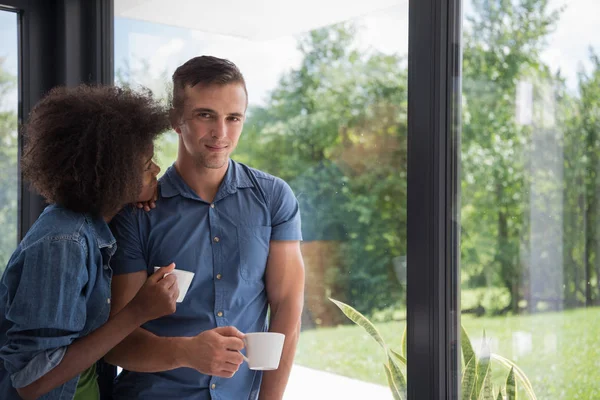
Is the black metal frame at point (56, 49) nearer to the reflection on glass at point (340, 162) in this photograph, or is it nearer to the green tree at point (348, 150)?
the reflection on glass at point (340, 162)

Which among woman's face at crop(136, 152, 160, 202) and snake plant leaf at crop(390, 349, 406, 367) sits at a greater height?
woman's face at crop(136, 152, 160, 202)

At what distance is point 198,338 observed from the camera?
1694 mm

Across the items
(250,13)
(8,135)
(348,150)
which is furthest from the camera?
(8,135)

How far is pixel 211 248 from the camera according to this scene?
1884 mm

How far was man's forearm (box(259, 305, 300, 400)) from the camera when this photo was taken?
194 centimetres

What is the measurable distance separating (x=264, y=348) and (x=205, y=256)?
407 millimetres

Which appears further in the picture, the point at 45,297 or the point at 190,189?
the point at 190,189

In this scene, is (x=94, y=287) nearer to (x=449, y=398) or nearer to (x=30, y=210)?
(x=449, y=398)

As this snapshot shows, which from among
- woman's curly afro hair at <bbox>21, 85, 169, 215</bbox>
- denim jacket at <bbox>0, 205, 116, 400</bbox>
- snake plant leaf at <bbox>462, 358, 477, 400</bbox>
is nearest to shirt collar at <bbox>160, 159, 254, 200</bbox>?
woman's curly afro hair at <bbox>21, 85, 169, 215</bbox>

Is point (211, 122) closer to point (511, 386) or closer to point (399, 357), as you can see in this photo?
point (399, 357)

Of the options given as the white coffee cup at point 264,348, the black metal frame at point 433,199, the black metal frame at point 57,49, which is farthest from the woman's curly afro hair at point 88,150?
the black metal frame at point 57,49

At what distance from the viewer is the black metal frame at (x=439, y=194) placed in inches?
63.7

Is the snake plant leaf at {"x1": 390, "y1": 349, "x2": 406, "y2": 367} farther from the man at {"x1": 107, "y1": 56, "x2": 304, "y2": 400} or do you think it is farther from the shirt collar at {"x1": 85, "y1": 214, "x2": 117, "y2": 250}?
the shirt collar at {"x1": 85, "y1": 214, "x2": 117, "y2": 250}

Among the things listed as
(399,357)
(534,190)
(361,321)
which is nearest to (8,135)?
(361,321)
